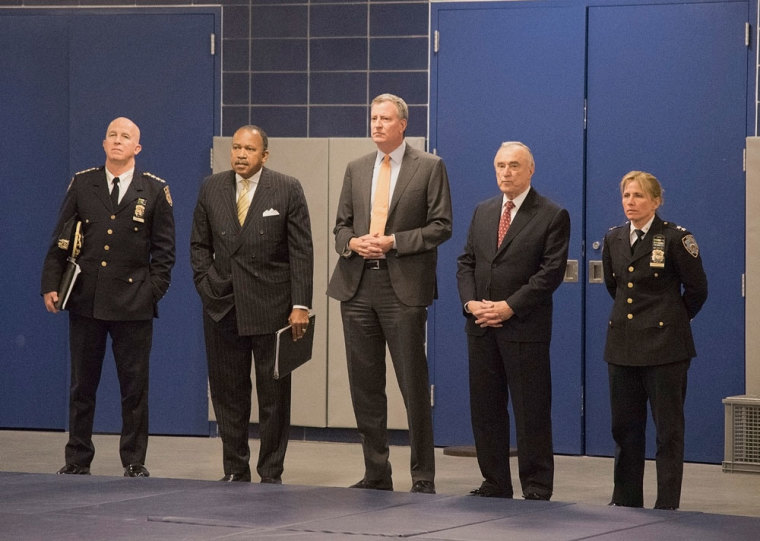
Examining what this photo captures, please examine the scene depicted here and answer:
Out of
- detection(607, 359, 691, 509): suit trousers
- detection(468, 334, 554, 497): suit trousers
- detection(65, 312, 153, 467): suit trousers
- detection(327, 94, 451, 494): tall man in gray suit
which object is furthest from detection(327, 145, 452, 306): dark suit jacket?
detection(65, 312, 153, 467): suit trousers

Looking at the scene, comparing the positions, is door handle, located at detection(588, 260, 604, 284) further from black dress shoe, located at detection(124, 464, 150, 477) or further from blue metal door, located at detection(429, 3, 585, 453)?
black dress shoe, located at detection(124, 464, 150, 477)

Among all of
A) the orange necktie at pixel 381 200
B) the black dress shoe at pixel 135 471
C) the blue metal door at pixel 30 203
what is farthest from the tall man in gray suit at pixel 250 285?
the blue metal door at pixel 30 203

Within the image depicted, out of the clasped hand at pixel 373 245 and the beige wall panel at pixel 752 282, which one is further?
the beige wall panel at pixel 752 282

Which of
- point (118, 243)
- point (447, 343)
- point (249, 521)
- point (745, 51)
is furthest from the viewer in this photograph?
point (447, 343)

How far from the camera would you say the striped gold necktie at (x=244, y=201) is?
5.48 metres

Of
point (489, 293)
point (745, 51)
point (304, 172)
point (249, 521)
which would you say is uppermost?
point (745, 51)

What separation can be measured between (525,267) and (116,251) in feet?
5.83

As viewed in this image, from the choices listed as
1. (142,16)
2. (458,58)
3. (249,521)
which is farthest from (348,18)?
(249,521)

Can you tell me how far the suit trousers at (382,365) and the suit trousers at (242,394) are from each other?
0.34 m

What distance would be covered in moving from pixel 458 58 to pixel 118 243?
2.26 m

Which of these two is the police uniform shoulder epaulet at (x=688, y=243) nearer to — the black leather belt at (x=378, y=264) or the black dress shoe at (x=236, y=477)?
the black leather belt at (x=378, y=264)

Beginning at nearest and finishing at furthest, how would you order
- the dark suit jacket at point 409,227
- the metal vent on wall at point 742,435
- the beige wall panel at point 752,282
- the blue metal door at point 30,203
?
the dark suit jacket at point 409,227 → the metal vent on wall at point 742,435 → the beige wall panel at point 752,282 → the blue metal door at point 30,203

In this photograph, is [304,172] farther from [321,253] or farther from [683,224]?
[683,224]

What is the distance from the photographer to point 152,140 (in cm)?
732
